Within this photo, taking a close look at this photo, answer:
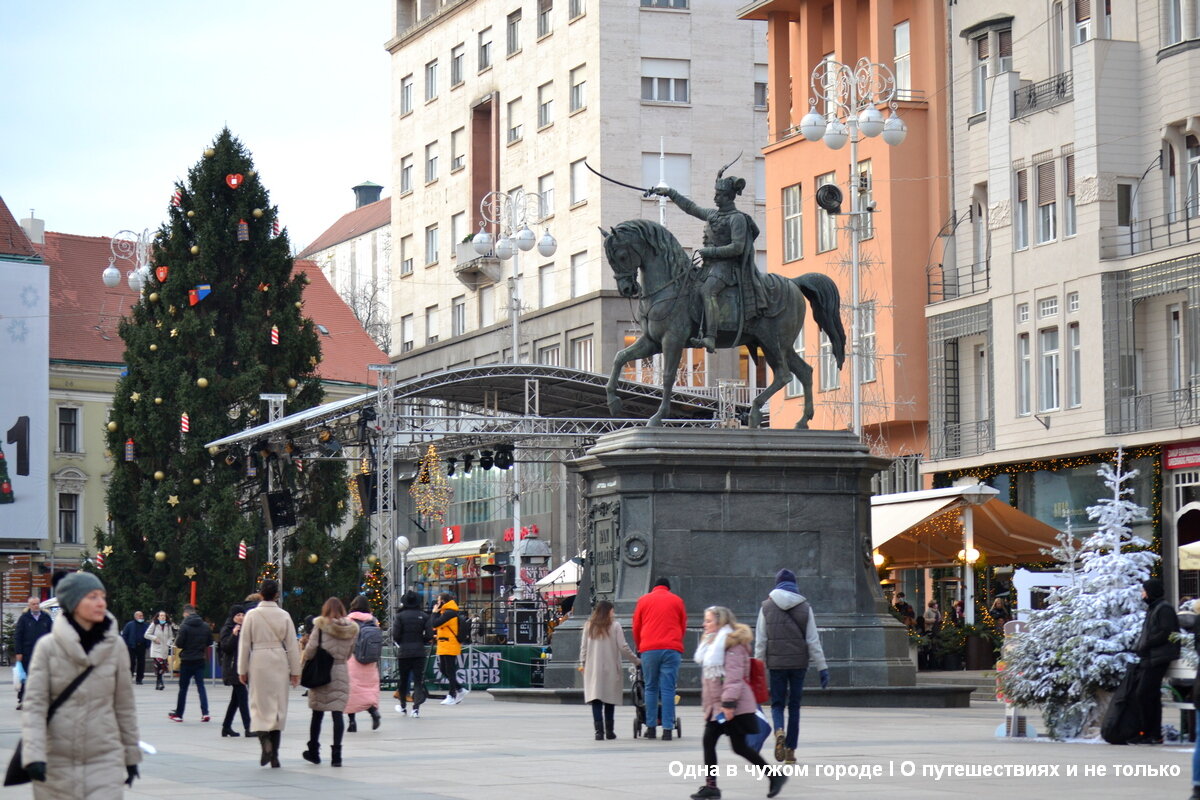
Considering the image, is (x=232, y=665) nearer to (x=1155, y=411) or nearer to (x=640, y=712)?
(x=640, y=712)

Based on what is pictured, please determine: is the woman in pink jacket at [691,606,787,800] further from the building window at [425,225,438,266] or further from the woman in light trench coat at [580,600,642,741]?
the building window at [425,225,438,266]

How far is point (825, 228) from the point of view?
169 ft

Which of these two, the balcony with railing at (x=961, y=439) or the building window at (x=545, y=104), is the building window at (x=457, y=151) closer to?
the building window at (x=545, y=104)

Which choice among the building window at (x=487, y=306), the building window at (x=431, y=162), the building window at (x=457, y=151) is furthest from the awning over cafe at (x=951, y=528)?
the building window at (x=431, y=162)

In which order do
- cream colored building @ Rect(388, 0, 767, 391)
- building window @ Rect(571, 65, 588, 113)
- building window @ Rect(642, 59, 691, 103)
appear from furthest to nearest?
building window @ Rect(571, 65, 588, 113) → building window @ Rect(642, 59, 691, 103) → cream colored building @ Rect(388, 0, 767, 391)

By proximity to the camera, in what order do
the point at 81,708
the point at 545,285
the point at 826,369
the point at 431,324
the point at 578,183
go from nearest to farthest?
the point at 81,708, the point at 826,369, the point at 578,183, the point at 545,285, the point at 431,324

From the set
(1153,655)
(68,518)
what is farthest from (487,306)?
(1153,655)

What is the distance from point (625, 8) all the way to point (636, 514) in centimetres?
4433

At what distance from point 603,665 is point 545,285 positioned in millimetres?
52128

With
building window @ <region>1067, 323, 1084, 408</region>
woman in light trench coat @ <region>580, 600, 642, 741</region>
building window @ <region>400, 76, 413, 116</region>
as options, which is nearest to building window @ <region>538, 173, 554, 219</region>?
building window @ <region>400, 76, 413, 116</region>

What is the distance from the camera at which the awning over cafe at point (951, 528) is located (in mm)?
37872

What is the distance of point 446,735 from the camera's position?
846 inches

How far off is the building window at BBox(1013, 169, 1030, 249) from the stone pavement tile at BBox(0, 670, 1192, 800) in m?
21.9

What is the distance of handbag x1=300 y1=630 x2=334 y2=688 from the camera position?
18.0 meters
